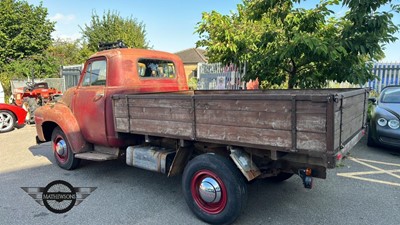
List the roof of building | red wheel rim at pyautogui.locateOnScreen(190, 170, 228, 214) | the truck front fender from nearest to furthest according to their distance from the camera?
1. red wheel rim at pyautogui.locateOnScreen(190, 170, 228, 214)
2. the truck front fender
3. the roof of building

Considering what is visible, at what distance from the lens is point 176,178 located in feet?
15.9

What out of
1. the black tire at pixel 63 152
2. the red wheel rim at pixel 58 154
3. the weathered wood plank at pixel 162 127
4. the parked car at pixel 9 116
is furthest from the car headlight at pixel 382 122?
the parked car at pixel 9 116

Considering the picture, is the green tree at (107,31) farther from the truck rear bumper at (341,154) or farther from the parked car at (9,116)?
the truck rear bumper at (341,154)

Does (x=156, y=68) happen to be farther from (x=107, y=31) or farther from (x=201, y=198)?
(x=107, y=31)

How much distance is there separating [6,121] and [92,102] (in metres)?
6.68

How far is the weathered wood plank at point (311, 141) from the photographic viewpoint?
2.53 metres

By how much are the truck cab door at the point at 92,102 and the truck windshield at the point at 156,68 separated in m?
0.61

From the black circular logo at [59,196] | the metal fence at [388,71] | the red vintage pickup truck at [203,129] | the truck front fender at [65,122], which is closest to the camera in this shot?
the red vintage pickup truck at [203,129]

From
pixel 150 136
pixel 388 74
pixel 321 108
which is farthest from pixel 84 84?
pixel 388 74

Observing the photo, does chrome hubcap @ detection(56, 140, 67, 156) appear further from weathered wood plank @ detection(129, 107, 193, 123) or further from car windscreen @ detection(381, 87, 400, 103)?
car windscreen @ detection(381, 87, 400, 103)

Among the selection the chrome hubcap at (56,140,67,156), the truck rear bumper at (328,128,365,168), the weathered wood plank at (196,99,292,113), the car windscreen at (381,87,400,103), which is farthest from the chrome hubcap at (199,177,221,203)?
the car windscreen at (381,87,400,103)

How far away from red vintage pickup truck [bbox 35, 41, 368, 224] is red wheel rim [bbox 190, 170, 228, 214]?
1 cm

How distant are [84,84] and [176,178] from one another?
232 centimetres

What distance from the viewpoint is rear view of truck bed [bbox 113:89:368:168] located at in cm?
253
